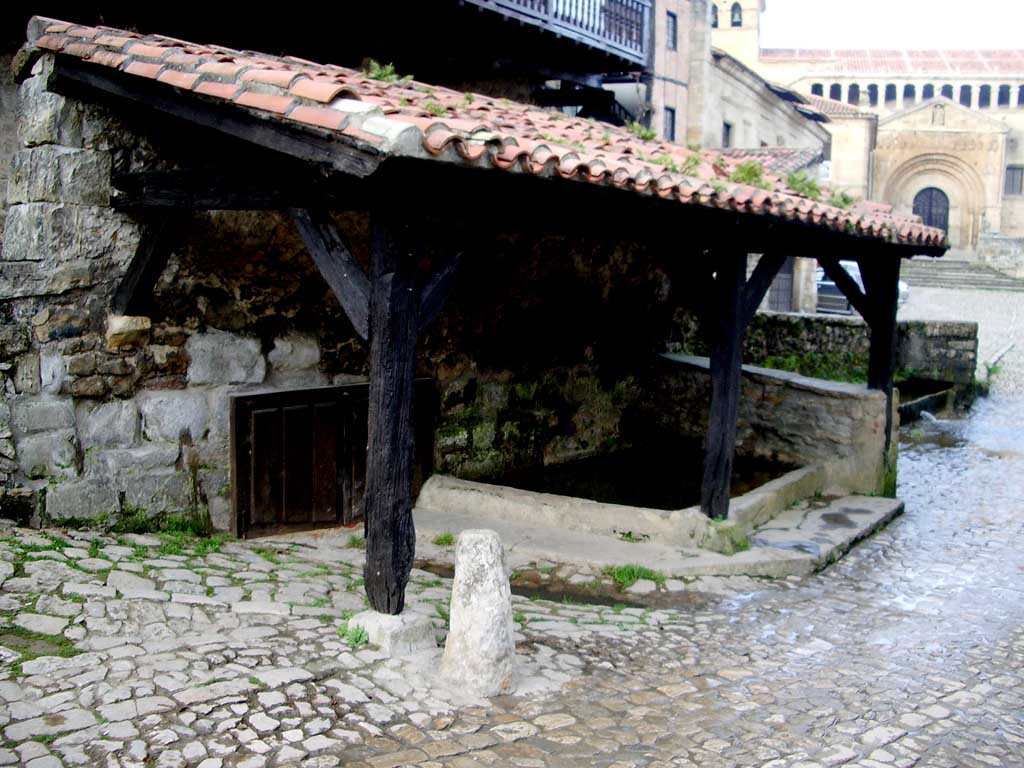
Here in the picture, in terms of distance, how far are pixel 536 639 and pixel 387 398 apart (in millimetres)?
1481

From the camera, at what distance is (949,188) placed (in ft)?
151

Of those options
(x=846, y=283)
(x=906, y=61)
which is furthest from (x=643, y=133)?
(x=906, y=61)

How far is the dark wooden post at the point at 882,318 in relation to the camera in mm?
8875

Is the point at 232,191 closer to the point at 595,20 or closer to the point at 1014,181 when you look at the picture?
the point at 595,20

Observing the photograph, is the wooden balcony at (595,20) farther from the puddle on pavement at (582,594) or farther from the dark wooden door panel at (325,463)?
the puddle on pavement at (582,594)

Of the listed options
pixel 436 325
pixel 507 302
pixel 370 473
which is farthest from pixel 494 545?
pixel 507 302

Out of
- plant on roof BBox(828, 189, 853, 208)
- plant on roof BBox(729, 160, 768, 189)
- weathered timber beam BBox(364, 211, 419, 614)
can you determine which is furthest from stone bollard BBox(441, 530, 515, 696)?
plant on roof BBox(828, 189, 853, 208)

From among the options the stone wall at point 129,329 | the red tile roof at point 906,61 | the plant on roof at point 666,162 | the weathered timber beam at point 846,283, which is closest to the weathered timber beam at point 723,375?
the plant on roof at point 666,162

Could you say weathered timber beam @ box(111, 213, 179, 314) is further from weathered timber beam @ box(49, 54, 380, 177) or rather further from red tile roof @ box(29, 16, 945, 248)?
red tile roof @ box(29, 16, 945, 248)

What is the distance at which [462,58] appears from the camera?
991 cm

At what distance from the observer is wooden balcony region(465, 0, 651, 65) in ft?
32.1

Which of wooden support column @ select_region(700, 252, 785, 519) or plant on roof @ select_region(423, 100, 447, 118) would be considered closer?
plant on roof @ select_region(423, 100, 447, 118)

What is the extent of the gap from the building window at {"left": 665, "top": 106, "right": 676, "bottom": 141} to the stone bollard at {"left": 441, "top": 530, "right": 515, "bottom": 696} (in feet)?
70.4

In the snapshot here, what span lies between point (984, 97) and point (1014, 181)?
599 centimetres
